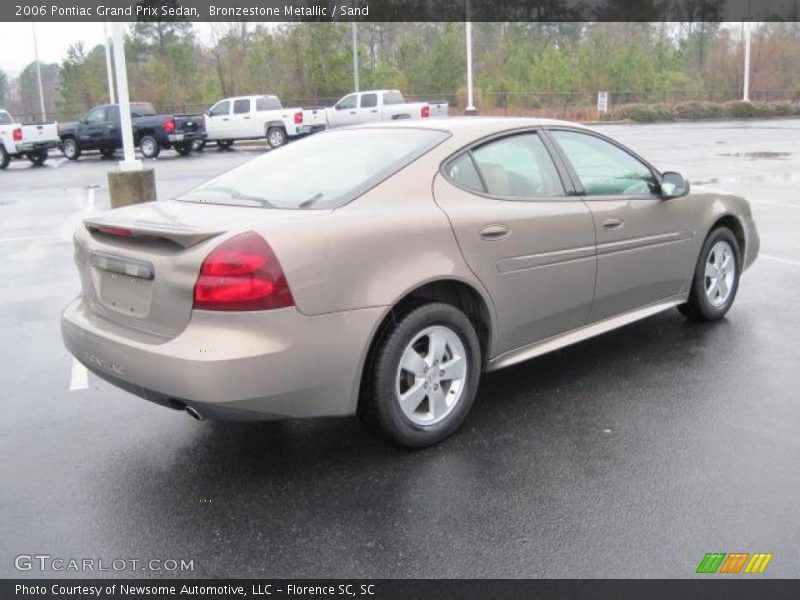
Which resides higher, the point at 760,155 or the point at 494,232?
the point at 494,232

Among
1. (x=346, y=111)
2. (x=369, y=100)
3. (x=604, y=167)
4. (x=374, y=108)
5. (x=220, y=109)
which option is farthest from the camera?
(x=346, y=111)

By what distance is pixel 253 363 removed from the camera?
3.34 m

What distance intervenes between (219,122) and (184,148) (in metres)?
2.21

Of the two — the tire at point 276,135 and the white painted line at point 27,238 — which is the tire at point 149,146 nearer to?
the tire at point 276,135

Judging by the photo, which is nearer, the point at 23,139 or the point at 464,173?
the point at 464,173

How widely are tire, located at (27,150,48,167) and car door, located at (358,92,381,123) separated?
36.6 ft

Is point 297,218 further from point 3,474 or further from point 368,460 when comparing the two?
point 3,474

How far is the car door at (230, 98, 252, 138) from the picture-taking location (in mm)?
29344

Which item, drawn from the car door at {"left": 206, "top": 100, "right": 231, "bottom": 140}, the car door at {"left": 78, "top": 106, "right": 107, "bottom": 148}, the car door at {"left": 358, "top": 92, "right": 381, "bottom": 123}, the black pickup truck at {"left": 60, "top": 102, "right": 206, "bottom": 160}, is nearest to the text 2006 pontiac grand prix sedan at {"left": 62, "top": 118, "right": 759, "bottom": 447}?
the black pickup truck at {"left": 60, "top": 102, "right": 206, "bottom": 160}

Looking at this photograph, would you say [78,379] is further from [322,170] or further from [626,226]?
[626,226]

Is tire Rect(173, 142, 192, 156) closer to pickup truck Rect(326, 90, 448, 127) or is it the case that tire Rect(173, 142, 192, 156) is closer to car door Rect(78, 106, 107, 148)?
car door Rect(78, 106, 107, 148)

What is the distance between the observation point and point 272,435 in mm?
4215

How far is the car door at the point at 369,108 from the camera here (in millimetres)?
30656

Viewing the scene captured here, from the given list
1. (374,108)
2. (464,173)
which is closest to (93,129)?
(374,108)
